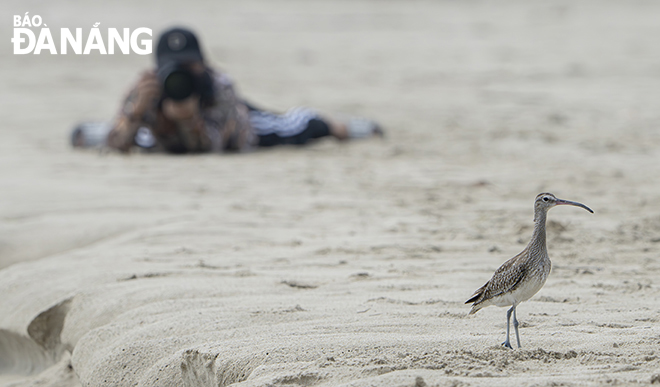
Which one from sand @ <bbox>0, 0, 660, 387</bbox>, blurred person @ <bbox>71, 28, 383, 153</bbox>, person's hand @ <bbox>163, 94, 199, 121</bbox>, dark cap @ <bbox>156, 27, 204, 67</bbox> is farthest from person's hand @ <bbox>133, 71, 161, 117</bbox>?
Result: sand @ <bbox>0, 0, 660, 387</bbox>

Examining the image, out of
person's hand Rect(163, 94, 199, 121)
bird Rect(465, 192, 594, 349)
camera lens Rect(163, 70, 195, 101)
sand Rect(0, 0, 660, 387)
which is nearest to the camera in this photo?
bird Rect(465, 192, 594, 349)

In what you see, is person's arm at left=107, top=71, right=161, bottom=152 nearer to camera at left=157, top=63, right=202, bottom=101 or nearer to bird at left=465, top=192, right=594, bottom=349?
camera at left=157, top=63, right=202, bottom=101

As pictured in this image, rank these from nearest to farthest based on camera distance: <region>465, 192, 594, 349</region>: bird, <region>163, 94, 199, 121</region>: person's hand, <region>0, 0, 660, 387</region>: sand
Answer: <region>465, 192, 594, 349</region>: bird → <region>0, 0, 660, 387</region>: sand → <region>163, 94, 199, 121</region>: person's hand

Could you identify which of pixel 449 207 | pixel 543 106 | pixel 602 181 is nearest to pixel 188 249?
pixel 449 207

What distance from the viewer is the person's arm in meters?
6.52

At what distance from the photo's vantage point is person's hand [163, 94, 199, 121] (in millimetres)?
6480

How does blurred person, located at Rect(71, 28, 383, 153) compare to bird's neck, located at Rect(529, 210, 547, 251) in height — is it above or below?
above

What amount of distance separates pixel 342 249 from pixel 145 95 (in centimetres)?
344

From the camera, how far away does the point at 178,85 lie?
252 inches

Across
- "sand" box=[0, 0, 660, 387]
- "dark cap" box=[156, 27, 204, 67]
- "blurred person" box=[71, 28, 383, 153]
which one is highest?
"dark cap" box=[156, 27, 204, 67]

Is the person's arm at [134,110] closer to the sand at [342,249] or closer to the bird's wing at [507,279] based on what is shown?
the sand at [342,249]

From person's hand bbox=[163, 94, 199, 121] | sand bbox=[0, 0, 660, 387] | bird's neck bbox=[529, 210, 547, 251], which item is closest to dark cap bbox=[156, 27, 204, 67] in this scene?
person's hand bbox=[163, 94, 199, 121]

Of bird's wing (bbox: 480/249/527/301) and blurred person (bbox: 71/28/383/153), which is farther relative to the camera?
blurred person (bbox: 71/28/383/153)

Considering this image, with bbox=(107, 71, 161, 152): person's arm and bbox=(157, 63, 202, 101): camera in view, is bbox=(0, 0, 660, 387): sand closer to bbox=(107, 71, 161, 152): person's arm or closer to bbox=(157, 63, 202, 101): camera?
bbox=(107, 71, 161, 152): person's arm
